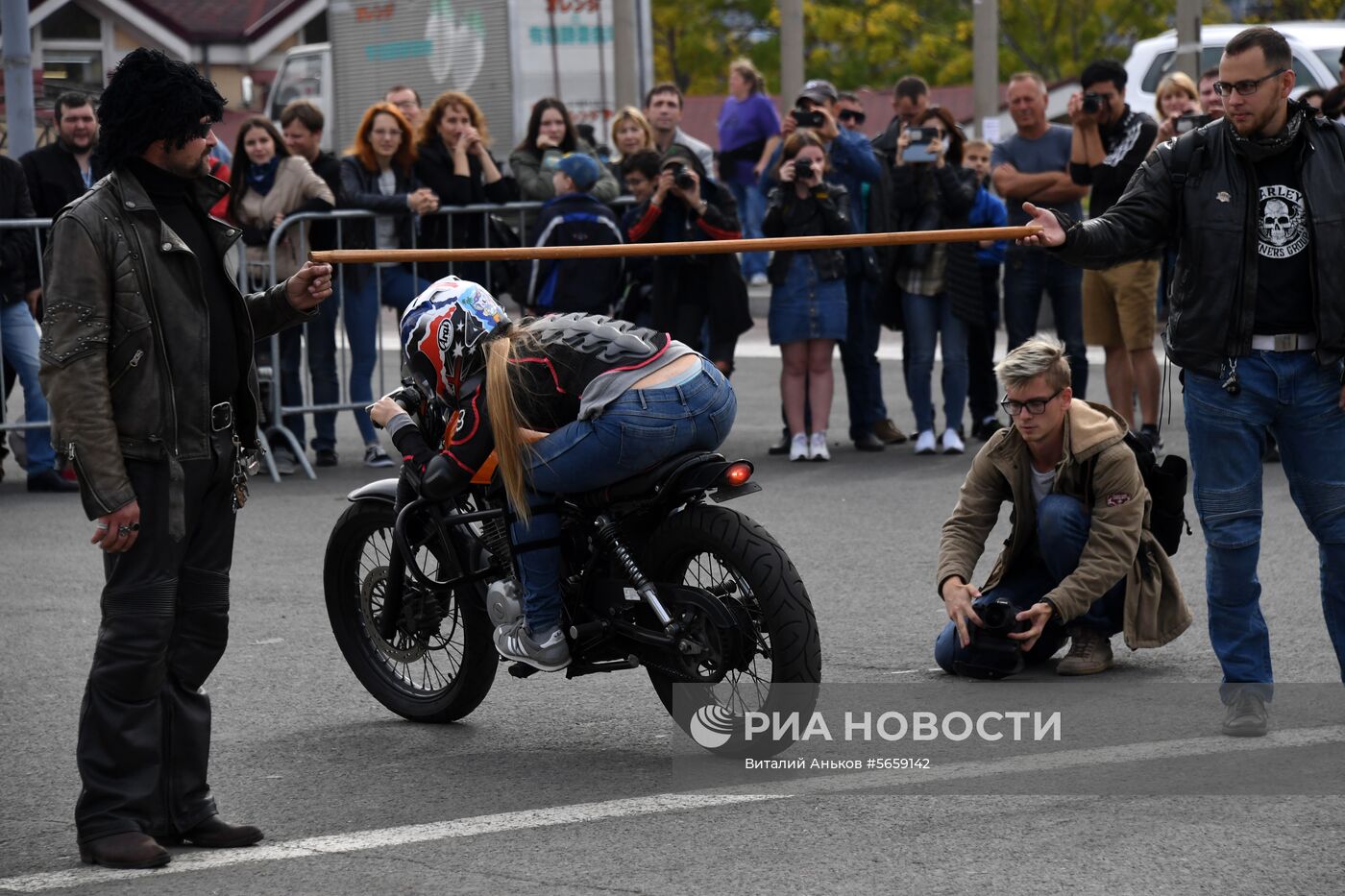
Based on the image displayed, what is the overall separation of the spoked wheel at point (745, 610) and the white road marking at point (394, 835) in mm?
372

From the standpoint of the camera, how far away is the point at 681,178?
11.1 m

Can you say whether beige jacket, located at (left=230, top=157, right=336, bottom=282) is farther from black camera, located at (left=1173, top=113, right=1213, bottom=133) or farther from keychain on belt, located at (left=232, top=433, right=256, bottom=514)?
keychain on belt, located at (left=232, top=433, right=256, bottom=514)

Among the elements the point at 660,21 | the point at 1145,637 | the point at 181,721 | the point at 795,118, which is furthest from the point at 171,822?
the point at 660,21

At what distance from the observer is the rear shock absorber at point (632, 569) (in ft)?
18.5

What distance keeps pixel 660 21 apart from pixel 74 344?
38.5 m

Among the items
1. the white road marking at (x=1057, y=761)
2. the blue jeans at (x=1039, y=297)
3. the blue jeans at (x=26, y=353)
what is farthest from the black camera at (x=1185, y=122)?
the blue jeans at (x=26, y=353)

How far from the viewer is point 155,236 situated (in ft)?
16.5

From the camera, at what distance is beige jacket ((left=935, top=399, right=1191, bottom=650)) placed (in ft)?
21.2

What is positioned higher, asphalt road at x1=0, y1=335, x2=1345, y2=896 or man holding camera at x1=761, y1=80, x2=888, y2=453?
man holding camera at x1=761, y1=80, x2=888, y2=453

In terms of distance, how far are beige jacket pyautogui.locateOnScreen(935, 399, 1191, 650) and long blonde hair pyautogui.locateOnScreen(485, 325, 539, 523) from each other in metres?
1.51

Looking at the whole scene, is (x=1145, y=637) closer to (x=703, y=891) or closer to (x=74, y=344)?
(x=703, y=891)

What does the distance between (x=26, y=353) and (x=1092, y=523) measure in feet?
22.3

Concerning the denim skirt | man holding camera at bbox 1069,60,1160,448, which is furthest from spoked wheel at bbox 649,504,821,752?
man holding camera at bbox 1069,60,1160,448

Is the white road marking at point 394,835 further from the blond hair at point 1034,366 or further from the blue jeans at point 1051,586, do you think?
the blond hair at point 1034,366
